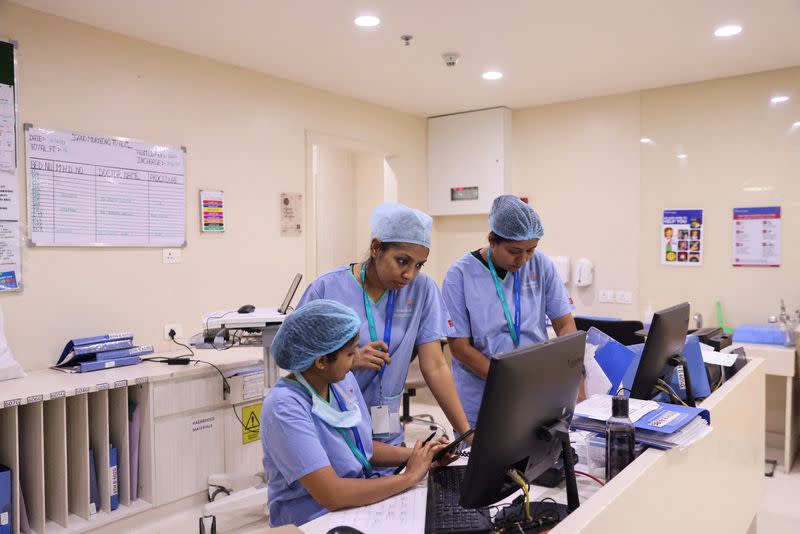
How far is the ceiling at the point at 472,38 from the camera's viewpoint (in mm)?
3037

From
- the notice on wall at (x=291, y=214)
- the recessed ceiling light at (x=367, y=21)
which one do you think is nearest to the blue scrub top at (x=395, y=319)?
the recessed ceiling light at (x=367, y=21)

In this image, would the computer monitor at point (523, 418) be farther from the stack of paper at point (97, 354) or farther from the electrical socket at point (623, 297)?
the electrical socket at point (623, 297)

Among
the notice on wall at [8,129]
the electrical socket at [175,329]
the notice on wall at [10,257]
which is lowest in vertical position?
the electrical socket at [175,329]

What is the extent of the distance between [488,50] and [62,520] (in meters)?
3.40

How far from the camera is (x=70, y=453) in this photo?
2.91 metres

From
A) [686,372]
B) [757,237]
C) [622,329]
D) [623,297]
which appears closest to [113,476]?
[686,372]

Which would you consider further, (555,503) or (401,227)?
(401,227)

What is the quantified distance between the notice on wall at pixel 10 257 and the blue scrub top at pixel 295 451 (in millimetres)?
2161

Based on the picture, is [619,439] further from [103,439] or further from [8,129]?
[8,129]

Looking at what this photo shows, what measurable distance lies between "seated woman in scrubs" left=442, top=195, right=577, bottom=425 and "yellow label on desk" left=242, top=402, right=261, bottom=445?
1551 millimetres

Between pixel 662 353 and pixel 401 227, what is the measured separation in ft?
2.99

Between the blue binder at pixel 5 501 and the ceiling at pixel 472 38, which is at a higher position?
the ceiling at pixel 472 38

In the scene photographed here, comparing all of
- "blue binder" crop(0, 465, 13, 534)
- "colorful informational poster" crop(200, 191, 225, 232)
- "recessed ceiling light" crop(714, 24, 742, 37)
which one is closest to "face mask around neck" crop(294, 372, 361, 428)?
"blue binder" crop(0, 465, 13, 534)

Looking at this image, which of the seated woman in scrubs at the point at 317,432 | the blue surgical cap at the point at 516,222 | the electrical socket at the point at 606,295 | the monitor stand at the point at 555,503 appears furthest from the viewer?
the electrical socket at the point at 606,295
